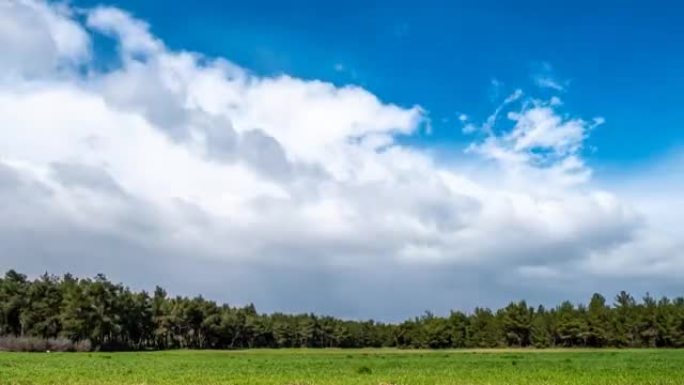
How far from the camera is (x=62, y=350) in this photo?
381 ft

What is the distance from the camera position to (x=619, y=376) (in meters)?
35.1

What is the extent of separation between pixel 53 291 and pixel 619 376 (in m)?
123

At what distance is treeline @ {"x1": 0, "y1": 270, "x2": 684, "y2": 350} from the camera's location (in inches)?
5143

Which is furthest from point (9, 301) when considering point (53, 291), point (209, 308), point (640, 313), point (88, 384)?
point (640, 313)

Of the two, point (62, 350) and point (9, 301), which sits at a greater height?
point (9, 301)

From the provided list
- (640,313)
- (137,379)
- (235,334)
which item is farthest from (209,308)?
(137,379)

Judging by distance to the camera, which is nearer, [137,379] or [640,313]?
[137,379]

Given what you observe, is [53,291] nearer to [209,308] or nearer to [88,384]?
[209,308]

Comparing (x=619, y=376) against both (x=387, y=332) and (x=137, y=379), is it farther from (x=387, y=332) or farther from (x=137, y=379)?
(x=387, y=332)

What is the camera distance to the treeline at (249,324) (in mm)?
130625

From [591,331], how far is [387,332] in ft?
210

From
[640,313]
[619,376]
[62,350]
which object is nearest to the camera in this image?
[619,376]

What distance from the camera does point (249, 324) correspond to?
176125mm

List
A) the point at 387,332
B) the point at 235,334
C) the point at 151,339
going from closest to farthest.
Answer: the point at 151,339, the point at 235,334, the point at 387,332
